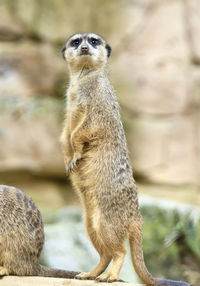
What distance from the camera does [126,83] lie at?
9.01 meters

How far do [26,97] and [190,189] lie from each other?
110 inches

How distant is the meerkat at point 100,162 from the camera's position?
3.77 metres

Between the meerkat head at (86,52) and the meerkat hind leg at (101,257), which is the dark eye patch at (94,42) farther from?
the meerkat hind leg at (101,257)

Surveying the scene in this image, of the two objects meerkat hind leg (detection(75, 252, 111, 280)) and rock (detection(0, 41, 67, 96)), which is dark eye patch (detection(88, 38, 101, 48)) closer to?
meerkat hind leg (detection(75, 252, 111, 280))

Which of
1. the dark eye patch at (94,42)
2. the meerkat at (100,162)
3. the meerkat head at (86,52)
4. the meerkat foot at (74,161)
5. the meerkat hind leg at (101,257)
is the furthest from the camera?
the dark eye patch at (94,42)

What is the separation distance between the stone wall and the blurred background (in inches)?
0.6

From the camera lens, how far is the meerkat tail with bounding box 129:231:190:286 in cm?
367

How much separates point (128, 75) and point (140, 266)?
18.3 feet

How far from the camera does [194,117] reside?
8750 mm

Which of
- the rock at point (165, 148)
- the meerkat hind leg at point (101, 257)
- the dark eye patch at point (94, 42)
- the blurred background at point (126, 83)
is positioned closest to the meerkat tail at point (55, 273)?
the meerkat hind leg at point (101, 257)

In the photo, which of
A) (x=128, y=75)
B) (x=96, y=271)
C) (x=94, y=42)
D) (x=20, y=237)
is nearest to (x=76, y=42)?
(x=94, y=42)

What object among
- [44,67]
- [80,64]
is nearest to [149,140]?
[44,67]

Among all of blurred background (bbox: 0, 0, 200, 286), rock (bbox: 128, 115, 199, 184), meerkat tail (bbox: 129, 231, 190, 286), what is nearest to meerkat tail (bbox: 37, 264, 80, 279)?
meerkat tail (bbox: 129, 231, 190, 286)

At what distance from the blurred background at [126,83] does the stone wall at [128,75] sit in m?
0.01
